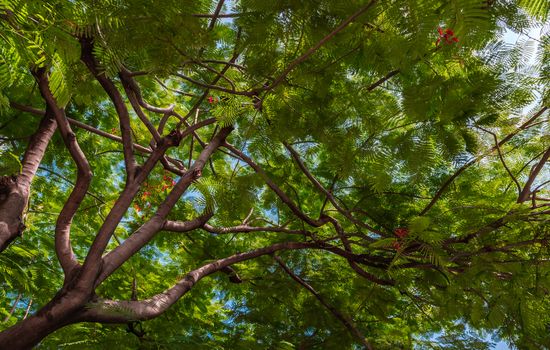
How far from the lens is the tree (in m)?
2.23

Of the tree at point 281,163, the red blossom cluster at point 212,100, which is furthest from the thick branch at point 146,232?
the red blossom cluster at point 212,100

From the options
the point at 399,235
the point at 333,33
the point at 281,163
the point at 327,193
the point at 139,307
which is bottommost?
the point at 139,307

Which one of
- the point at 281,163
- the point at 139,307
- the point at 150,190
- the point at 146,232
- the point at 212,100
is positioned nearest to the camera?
the point at 139,307

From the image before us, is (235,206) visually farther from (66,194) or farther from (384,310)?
(66,194)

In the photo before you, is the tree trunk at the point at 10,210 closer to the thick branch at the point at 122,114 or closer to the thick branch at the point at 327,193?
the thick branch at the point at 122,114

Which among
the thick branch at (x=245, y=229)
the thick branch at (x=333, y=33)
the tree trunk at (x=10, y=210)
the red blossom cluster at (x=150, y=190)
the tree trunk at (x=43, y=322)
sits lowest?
the tree trunk at (x=43, y=322)

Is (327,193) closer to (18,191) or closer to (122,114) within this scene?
(122,114)

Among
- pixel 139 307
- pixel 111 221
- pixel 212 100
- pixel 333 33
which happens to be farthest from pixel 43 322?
pixel 212 100

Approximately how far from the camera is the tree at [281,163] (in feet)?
7.33

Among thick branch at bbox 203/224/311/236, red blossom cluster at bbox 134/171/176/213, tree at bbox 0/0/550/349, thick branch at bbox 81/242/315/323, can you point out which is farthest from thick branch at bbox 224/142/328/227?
red blossom cluster at bbox 134/171/176/213

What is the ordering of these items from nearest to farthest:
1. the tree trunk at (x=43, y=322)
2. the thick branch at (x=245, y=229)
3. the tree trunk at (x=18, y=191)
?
1. the tree trunk at (x=43, y=322)
2. the tree trunk at (x=18, y=191)
3. the thick branch at (x=245, y=229)

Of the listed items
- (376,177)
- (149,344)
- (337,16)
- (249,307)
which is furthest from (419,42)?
(249,307)

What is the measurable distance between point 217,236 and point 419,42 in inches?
155

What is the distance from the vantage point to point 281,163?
496 cm
